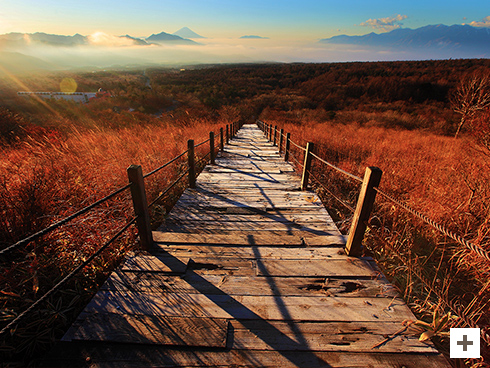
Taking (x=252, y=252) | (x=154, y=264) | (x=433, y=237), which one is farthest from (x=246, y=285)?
(x=433, y=237)

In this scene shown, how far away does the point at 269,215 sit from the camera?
12.0 feet

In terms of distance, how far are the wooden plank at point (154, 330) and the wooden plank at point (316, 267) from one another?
0.75 metres

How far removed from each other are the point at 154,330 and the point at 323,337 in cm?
133

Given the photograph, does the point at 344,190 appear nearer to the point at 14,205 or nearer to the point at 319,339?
the point at 319,339

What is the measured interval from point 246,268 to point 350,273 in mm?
1119

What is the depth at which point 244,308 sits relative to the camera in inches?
74.2

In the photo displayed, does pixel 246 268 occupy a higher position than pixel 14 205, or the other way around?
pixel 14 205

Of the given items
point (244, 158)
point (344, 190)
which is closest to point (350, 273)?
point (344, 190)

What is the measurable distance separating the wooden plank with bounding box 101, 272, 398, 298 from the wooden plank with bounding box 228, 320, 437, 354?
31 cm

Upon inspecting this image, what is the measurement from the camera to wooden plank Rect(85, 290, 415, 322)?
182 centimetres

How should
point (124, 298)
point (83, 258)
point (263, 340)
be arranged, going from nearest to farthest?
point (263, 340) < point (124, 298) < point (83, 258)

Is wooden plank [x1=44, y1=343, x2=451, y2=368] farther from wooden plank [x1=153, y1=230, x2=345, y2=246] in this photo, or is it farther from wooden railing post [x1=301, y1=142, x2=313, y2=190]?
wooden railing post [x1=301, y1=142, x2=313, y2=190]

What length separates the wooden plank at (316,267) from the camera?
229 centimetres

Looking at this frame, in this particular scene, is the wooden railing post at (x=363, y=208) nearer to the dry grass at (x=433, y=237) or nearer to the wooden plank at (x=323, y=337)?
the dry grass at (x=433, y=237)
